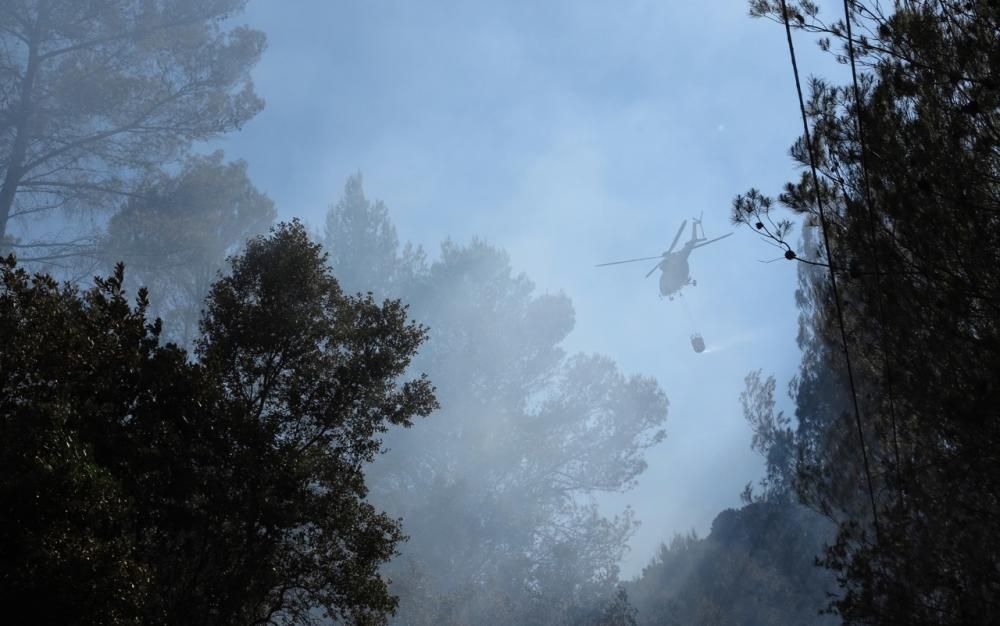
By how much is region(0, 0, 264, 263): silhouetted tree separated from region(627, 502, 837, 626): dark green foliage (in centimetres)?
2673

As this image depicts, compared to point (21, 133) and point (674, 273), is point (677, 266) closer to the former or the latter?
point (674, 273)

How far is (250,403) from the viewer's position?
9.52 meters

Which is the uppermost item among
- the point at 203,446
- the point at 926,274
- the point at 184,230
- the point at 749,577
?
the point at 184,230

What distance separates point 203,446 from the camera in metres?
8.55

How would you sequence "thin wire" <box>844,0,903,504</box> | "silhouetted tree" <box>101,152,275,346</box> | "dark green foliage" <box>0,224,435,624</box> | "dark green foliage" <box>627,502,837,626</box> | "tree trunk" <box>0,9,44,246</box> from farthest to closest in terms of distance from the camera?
"silhouetted tree" <box>101,152,275,346</box>, "tree trunk" <box>0,9,44,246</box>, "dark green foliage" <box>627,502,837,626</box>, "thin wire" <box>844,0,903,504</box>, "dark green foliage" <box>0,224,435,624</box>

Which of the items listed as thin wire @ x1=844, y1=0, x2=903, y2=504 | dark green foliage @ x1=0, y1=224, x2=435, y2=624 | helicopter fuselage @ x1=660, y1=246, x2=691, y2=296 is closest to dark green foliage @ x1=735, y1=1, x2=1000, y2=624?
thin wire @ x1=844, y1=0, x2=903, y2=504

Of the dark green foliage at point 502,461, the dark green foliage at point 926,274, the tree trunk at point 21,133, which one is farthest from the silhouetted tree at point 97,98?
the dark green foliage at point 926,274

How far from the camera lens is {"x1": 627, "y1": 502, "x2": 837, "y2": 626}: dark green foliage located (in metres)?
28.7

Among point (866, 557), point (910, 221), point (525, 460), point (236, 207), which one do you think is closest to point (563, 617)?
point (525, 460)

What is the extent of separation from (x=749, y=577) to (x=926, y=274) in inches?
1030

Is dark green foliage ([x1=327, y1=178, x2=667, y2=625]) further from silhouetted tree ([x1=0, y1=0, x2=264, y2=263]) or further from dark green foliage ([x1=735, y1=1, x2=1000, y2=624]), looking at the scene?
dark green foliage ([x1=735, y1=1, x2=1000, y2=624])

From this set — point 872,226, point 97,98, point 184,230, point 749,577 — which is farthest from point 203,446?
point 97,98

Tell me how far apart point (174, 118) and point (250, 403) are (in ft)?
95.3

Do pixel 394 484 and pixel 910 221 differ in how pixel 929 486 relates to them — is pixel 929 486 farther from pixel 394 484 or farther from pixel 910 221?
pixel 394 484
